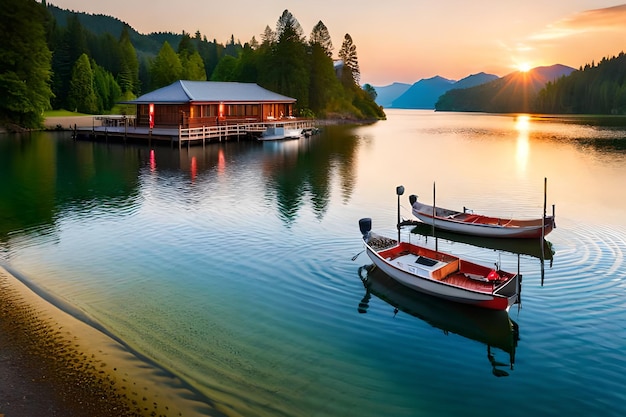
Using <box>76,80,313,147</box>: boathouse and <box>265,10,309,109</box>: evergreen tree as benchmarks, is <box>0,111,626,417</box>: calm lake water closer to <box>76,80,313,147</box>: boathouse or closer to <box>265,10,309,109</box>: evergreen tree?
<box>76,80,313,147</box>: boathouse

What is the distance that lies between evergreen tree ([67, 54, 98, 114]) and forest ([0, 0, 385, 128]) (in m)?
0.21

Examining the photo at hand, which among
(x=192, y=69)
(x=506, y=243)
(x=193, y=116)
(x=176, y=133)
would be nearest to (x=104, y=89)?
(x=192, y=69)

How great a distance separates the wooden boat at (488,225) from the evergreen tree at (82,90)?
361ft

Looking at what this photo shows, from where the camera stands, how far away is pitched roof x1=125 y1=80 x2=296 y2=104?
74062 mm

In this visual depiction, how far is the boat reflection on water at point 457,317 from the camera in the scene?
50.6ft

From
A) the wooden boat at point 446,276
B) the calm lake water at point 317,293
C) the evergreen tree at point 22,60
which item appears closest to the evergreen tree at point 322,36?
the evergreen tree at point 22,60

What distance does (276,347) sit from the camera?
1502 centimetres

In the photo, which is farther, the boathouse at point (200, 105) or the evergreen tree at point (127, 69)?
the evergreen tree at point (127, 69)

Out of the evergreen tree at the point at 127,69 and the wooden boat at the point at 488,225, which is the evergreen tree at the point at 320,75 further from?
the wooden boat at the point at 488,225

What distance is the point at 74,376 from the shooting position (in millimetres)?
12555

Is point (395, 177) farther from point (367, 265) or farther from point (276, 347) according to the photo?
point (276, 347)

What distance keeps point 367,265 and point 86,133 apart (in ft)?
216

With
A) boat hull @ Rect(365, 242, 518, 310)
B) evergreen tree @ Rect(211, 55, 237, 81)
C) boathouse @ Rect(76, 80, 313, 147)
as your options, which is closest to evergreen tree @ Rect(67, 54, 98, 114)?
evergreen tree @ Rect(211, 55, 237, 81)

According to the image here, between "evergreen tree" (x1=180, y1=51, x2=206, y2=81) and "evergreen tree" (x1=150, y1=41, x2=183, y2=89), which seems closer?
"evergreen tree" (x1=150, y1=41, x2=183, y2=89)
